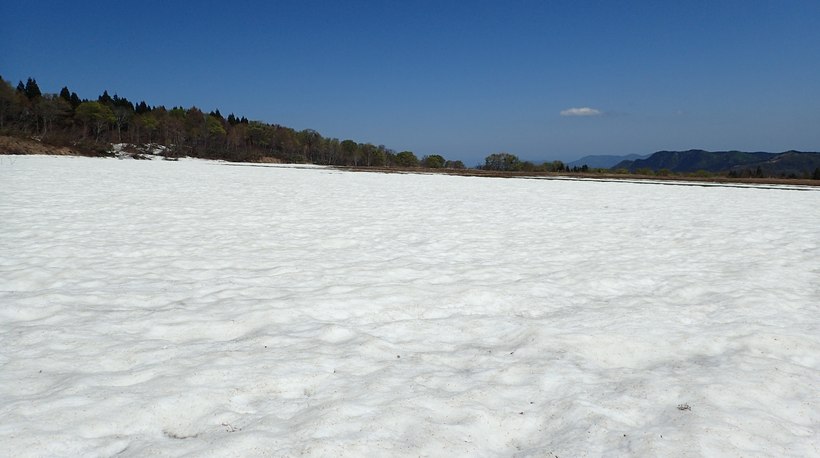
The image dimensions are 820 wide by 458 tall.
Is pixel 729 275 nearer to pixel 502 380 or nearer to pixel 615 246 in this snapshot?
pixel 615 246

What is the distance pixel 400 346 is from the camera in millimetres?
4742

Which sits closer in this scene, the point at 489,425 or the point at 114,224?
the point at 489,425

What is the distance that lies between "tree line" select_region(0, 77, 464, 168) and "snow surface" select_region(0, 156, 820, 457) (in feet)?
226

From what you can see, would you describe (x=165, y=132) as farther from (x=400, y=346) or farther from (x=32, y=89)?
(x=400, y=346)

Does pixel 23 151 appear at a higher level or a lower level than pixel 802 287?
higher

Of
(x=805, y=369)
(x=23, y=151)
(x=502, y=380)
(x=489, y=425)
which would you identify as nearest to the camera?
(x=489, y=425)

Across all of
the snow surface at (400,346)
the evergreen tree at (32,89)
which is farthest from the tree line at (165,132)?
the snow surface at (400,346)

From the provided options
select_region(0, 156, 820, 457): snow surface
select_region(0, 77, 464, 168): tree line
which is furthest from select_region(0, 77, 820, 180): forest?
select_region(0, 156, 820, 457): snow surface

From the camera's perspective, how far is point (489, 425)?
3307 millimetres

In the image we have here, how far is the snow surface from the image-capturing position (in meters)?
3.16

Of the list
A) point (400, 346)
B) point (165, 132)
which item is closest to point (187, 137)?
point (165, 132)

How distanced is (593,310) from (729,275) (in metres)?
3.44

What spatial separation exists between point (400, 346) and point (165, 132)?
123353 mm

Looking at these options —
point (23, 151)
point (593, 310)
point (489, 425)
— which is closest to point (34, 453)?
point (489, 425)
